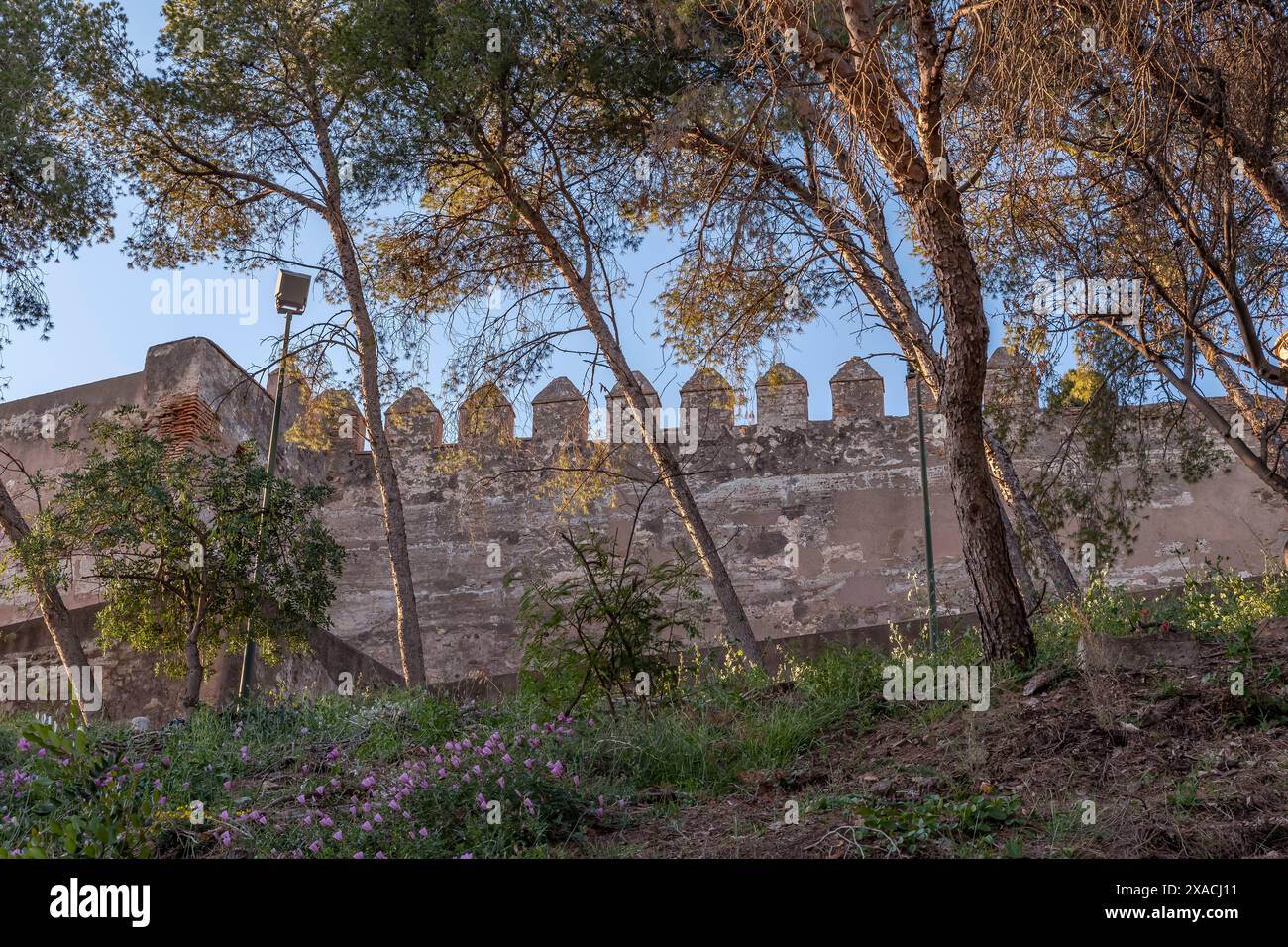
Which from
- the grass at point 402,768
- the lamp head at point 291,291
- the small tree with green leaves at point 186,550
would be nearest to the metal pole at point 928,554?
the grass at point 402,768

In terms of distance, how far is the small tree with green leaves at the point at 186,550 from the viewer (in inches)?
367

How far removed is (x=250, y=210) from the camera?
1389cm

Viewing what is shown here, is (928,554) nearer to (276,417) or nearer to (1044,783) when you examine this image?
(1044,783)

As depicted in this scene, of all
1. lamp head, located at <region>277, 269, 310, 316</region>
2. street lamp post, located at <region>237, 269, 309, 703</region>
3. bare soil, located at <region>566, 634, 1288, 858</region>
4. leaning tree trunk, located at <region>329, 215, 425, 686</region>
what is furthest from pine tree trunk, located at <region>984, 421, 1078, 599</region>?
lamp head, located at <region>277, 269, 310, 316</region>

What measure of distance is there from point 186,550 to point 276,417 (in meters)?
2.42

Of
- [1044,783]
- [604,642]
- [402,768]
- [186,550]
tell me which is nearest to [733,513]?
[186,550]

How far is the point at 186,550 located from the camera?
9461 millimetres

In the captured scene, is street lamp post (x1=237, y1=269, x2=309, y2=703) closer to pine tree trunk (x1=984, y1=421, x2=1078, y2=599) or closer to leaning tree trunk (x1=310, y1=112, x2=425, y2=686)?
leaning tree trunk (x1=310, y1=112, x2=425, y2=686)

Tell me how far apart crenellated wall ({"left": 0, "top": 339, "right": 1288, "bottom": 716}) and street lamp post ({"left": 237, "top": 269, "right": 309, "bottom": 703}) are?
10.2 ft

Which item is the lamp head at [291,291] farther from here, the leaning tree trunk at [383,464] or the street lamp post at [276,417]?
the leaning tree trunk at [383,464]

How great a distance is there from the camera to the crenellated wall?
15641mm

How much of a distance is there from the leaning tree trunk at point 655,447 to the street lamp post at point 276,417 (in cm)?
251
